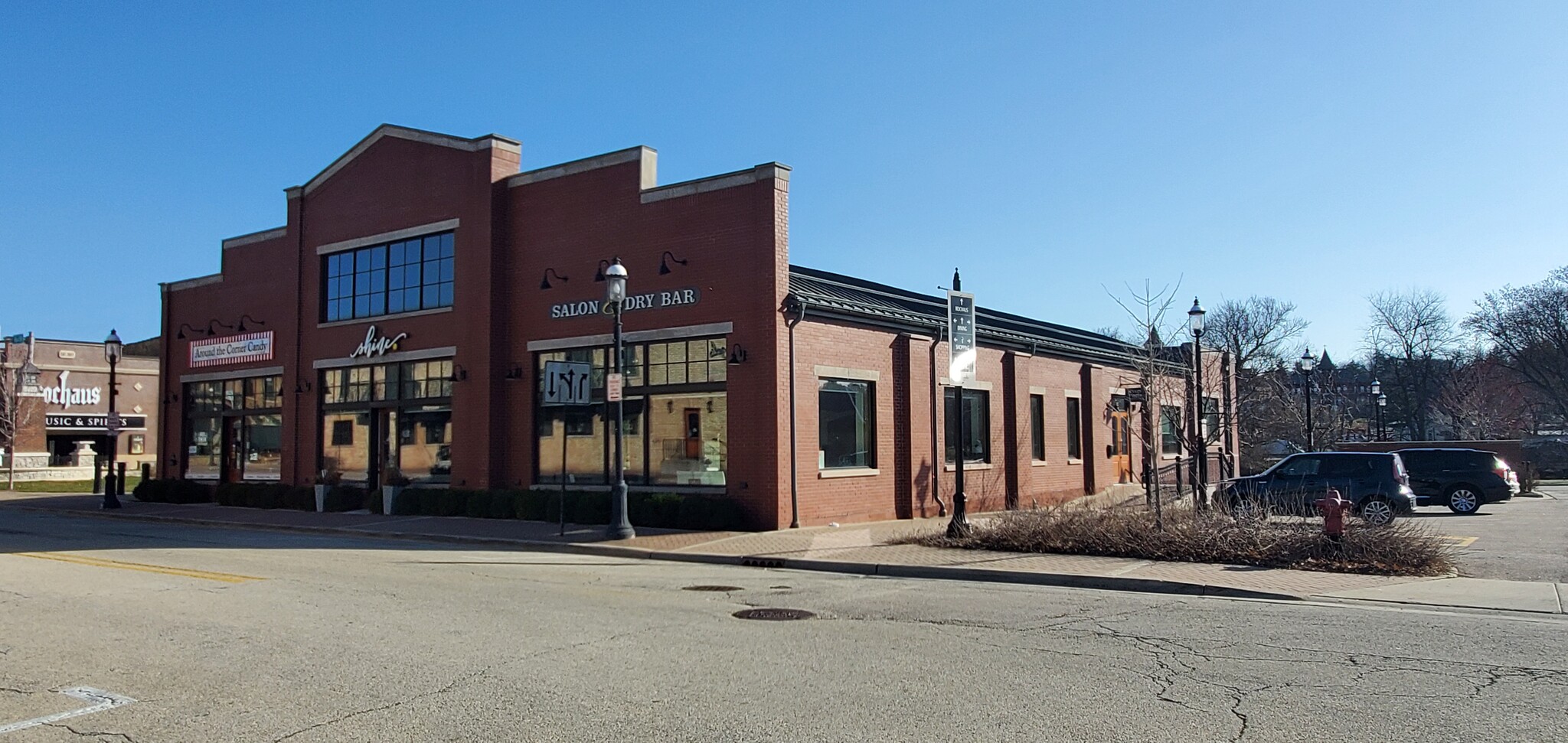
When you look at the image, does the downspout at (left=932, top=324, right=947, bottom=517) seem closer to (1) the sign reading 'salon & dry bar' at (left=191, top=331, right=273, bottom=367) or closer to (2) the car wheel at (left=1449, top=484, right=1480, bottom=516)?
(2) the car wheel at (left=1449, top=484, right=1480, bottom=516)

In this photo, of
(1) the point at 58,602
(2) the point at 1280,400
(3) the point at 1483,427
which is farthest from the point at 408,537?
(3) the point at 1483,427

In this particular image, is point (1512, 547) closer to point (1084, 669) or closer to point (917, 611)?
point (917, 611)

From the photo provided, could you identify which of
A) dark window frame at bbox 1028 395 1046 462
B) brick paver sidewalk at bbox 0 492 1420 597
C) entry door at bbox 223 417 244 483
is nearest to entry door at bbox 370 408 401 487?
brick paver sidewalk at bbox 0 492 1420 597

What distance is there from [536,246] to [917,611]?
1483 cm

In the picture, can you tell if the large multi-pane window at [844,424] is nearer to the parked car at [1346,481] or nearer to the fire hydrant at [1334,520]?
the parked car at [1346,481]

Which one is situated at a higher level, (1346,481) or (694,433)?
(694,433)

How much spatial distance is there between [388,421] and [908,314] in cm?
1250

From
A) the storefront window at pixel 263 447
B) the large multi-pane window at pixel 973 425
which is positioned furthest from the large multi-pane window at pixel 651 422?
the storefront window at pixel 263 447

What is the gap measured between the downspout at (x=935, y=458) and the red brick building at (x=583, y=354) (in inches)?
2.7

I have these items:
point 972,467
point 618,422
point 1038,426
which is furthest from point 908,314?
point 618,422

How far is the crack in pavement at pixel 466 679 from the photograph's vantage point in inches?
244

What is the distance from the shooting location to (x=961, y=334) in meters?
17.9

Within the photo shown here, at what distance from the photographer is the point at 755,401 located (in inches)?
764

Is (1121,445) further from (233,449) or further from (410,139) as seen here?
(233,449)
